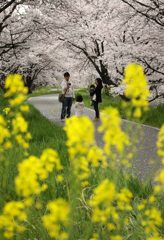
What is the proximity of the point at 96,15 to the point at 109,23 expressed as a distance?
3.22m

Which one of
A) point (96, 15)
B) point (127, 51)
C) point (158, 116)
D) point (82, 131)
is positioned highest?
point (96, 15)

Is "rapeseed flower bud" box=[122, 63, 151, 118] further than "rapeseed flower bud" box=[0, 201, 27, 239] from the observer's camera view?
Yes

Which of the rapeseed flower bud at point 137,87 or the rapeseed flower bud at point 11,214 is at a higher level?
the rapeseed flower bud at point 137,87

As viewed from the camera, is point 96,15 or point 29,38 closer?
point 29,38

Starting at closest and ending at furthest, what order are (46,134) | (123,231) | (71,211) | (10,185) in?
(71,211), (123,231), (10,185), (46,134)

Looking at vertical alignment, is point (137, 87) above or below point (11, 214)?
above

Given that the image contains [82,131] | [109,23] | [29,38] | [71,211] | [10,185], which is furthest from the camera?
[109,23]

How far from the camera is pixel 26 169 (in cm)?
86

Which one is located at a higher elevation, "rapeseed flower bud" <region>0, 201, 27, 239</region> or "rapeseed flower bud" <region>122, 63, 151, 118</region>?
"rapeseed flower bud" <region>122, 63, 151, 118</region>

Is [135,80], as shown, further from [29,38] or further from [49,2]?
[29,38]

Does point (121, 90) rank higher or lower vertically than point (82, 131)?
lower

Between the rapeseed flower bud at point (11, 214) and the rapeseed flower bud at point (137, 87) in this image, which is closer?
the rapeseed flower bud at point (11, 214)

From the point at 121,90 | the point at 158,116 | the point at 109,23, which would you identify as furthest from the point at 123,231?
the point at 109,23

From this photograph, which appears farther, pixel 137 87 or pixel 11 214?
pixel 11 214
